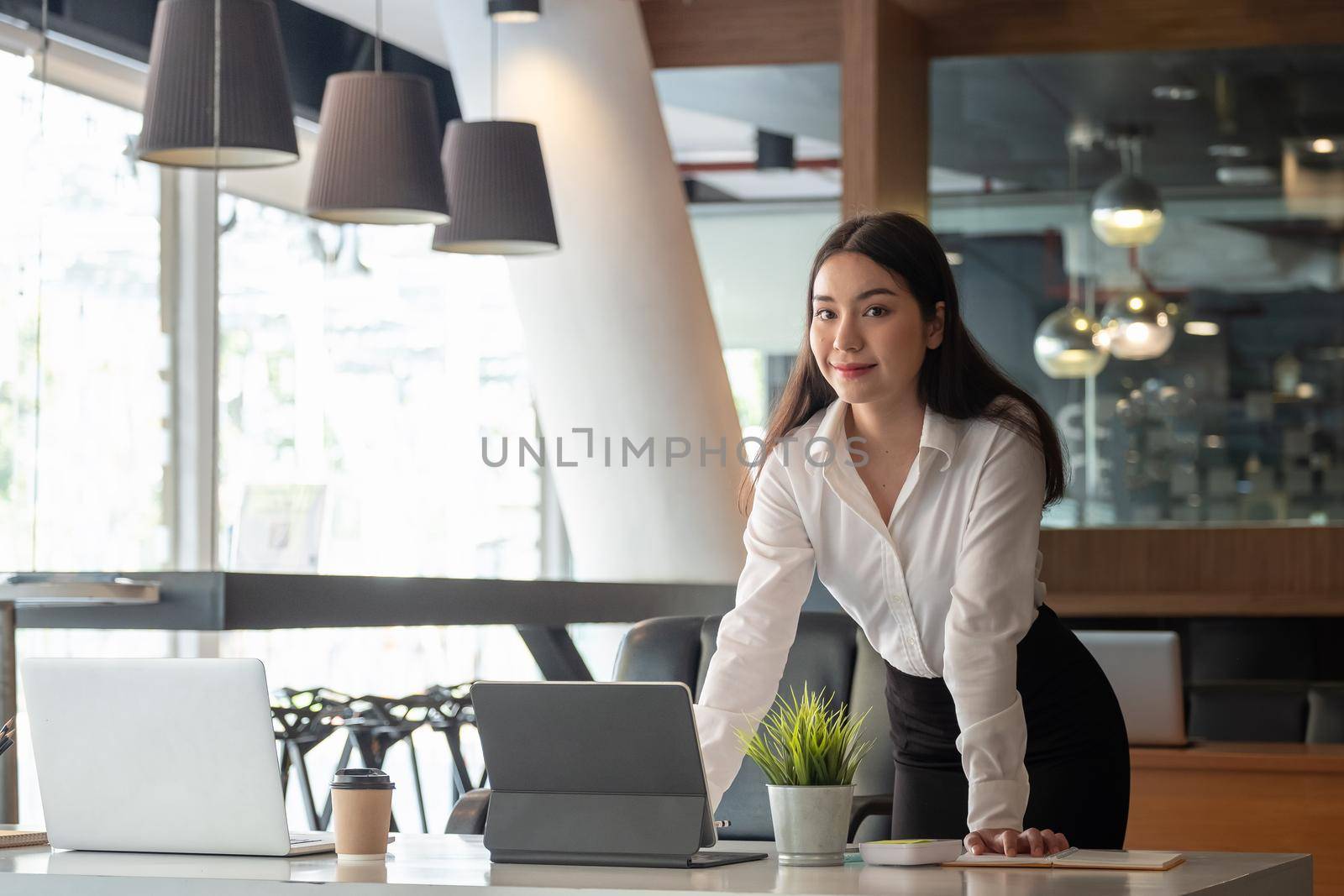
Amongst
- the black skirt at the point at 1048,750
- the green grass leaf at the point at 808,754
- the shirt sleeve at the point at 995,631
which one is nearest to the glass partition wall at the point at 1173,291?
the black skirt at the point at 1048,750

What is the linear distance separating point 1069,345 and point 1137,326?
32 centimetres

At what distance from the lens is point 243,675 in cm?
162

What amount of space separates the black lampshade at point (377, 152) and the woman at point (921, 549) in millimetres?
1897

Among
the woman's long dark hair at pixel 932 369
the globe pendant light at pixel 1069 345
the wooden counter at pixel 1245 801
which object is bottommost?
the wooden counter at pixel 1245 801

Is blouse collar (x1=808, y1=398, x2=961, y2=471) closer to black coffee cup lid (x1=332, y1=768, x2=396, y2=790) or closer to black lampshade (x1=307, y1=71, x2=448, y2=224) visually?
black coffee cup lid (x1=332, y1=768, x2=396, y2=790)

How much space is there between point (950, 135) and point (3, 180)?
3.39 m

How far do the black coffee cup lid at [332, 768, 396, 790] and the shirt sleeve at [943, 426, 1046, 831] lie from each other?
0.60 m

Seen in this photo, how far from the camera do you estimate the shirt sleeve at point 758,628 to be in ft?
6.50

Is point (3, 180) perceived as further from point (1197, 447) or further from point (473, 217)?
point (1197, 447)

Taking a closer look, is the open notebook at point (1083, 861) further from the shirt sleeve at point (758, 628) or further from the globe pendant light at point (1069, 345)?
the globe pendant light at point (1069, 345)

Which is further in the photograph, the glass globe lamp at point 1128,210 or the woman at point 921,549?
the glass globe lamp at point 1128,210

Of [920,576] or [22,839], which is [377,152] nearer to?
[920,576]

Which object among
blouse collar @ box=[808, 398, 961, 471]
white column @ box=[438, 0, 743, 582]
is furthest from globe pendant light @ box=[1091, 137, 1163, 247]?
blouse collar @ box=[808, 398, 961, 471]

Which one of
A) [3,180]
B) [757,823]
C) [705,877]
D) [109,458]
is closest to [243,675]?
[705,877]
